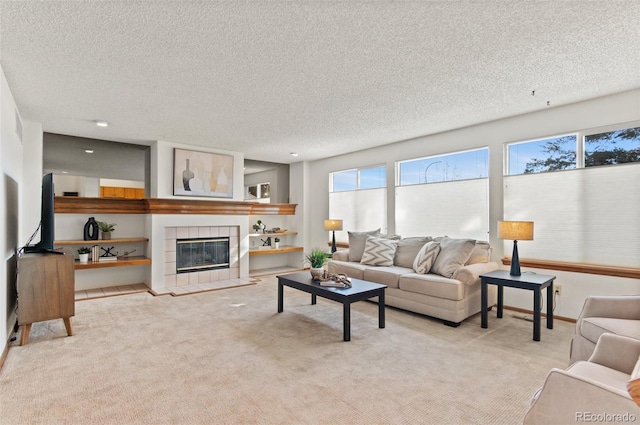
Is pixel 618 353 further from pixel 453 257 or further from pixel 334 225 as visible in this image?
pixel 334 225

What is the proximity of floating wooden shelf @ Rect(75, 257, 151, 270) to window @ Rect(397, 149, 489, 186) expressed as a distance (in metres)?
4.44

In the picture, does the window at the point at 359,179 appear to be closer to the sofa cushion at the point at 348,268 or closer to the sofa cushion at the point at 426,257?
the sofa cushion at the point at 348,268

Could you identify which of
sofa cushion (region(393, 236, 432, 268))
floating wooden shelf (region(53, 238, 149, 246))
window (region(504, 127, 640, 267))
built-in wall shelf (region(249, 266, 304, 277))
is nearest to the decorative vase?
sofa cushion (region(393, 236, 432, 268))

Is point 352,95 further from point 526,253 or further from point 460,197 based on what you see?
point 526,253

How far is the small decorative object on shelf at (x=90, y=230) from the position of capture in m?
5.14

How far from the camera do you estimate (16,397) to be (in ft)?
6.89

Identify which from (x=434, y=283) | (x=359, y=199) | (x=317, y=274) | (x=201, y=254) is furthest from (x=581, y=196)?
(x=201, y=254)

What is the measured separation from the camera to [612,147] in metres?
3.41

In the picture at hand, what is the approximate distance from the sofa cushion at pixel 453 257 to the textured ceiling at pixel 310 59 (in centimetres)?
160

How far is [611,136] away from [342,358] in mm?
3622

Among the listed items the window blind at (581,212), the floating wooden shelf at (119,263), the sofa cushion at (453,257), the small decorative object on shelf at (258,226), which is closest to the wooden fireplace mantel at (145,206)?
the floating wooden shelf at (119,263)

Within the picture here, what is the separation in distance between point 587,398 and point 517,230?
2.57 m

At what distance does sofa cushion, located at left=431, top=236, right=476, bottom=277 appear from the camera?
378cm

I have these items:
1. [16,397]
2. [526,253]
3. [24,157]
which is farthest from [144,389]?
[526,253]
